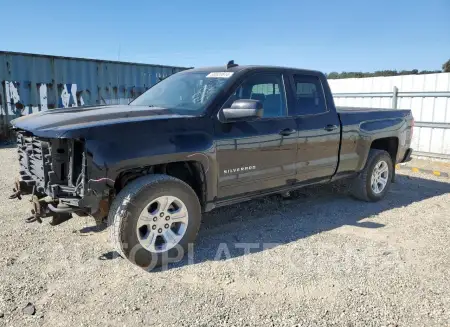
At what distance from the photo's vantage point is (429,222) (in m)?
4.89

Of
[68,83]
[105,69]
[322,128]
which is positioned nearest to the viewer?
[322,128]

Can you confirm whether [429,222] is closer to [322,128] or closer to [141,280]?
[322,128]

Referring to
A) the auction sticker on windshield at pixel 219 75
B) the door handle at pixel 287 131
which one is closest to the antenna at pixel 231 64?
the auction sticker on windshield at pixel 219 75

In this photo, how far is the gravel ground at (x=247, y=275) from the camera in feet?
9.07

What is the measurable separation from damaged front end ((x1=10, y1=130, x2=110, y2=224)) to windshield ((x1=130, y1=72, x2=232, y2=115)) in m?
1.15

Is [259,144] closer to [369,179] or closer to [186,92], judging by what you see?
[186,92]

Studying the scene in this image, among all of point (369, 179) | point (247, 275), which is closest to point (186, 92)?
point (247, 275)

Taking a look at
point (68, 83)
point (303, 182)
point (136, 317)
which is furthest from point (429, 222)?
point (68, 83)

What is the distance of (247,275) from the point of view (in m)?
3.35

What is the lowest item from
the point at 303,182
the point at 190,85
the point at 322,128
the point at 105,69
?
the point at 303,182

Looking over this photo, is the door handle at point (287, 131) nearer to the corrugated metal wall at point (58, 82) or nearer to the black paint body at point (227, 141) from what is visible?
the black paint body at point (227, 141)

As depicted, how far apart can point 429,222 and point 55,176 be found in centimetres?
439

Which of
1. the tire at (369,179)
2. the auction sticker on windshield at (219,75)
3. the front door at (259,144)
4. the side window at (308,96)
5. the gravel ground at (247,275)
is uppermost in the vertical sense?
the auction sticker on windshield at (219,75)

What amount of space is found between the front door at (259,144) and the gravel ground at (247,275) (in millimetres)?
637
